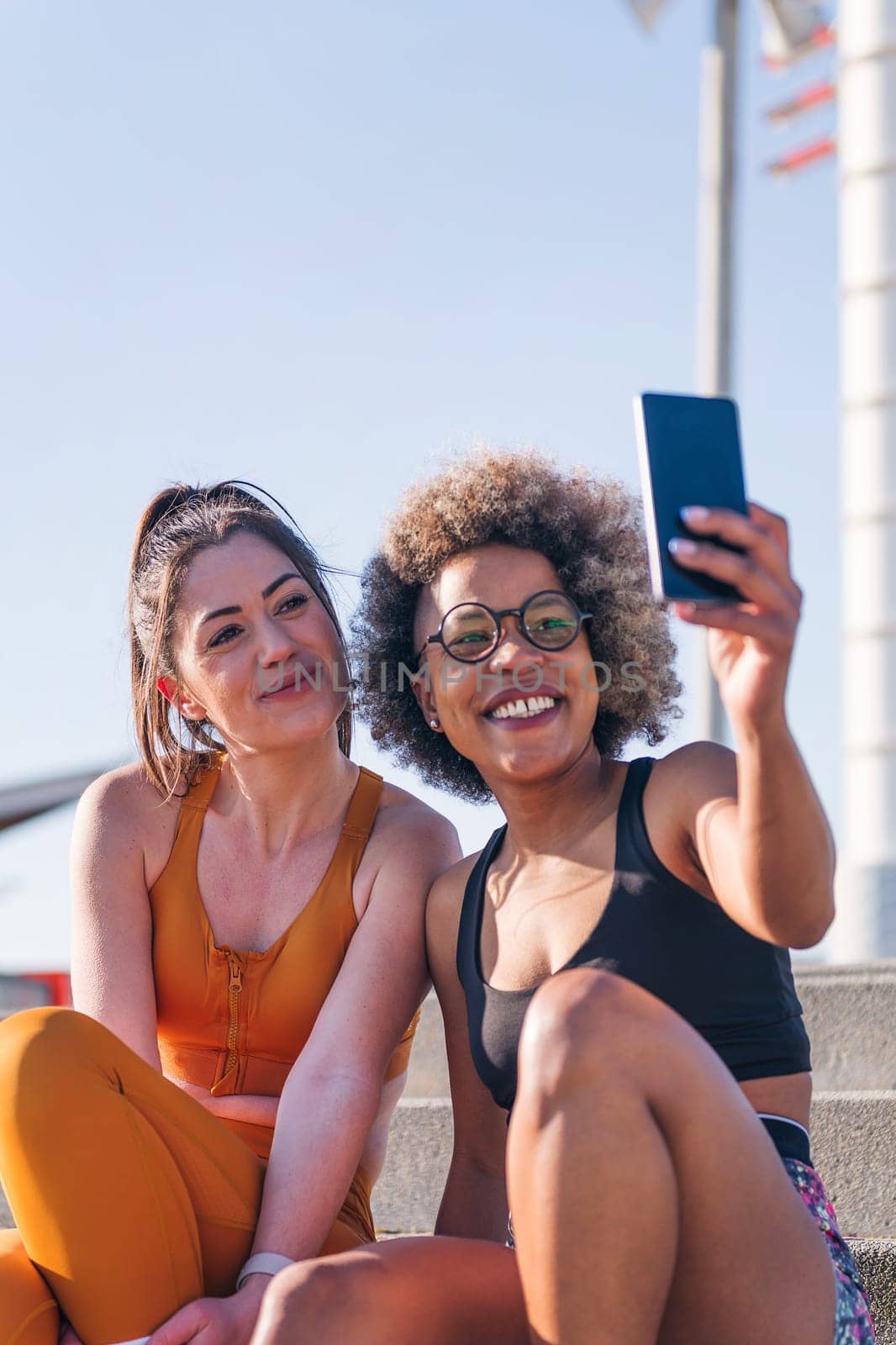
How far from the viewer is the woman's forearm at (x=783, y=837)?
1766 mm

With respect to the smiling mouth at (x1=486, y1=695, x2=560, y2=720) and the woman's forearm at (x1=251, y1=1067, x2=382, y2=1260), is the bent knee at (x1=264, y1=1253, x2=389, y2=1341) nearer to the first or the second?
the woman's forearm at (x1=251, y1=1067, x2=382, y2=1260)

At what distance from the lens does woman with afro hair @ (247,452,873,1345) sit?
65.5 inches

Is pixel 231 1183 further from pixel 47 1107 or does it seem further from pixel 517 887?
pixel 517 887

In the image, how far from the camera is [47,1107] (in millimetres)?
2043

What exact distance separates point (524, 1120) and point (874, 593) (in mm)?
5961

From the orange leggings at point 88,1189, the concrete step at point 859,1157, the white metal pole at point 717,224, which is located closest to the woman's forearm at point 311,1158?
the orange leggings at point 88,1189

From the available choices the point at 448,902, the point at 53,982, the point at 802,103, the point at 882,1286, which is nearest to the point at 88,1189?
the point at 448,902

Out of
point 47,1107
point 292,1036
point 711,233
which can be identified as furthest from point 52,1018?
point 711,233

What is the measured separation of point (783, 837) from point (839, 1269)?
531 mm

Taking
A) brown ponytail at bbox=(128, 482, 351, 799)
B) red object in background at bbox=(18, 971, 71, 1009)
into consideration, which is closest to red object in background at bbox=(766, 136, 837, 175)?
red object in background at bbox=(18, 971, 71, 1009)

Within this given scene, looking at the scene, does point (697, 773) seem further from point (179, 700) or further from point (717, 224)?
point (717, 224)

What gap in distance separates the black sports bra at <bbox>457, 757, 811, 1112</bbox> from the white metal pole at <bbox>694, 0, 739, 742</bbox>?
4169 millimetres

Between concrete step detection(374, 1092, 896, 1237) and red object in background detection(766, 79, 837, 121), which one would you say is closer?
concrete step detection(374, 1092, 896, 1237)

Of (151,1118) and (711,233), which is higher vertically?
(711,233)
